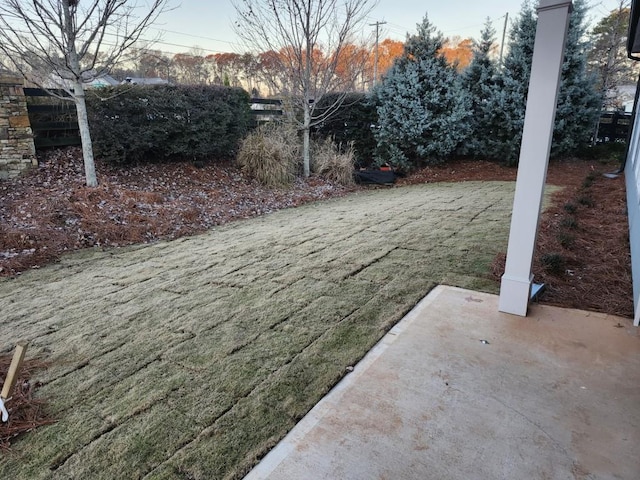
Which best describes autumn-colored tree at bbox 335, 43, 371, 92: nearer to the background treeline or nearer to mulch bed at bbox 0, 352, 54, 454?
the background treeline

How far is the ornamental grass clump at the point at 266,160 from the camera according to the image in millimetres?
7844

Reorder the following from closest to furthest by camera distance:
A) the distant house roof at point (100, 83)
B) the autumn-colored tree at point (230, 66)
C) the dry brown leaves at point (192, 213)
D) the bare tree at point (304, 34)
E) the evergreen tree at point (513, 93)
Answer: the dry brown leaves at point (192, 213) → the distant house roof at point (100, 83) → the bare tree at point (304, 34) → the evergreen tree at point (513, 93) → the autumn-colored tree at point (230, 66)

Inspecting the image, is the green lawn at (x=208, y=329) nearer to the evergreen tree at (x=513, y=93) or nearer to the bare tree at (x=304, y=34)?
the bare tree at (x=304, y=34)

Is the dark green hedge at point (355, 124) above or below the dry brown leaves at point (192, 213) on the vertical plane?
above

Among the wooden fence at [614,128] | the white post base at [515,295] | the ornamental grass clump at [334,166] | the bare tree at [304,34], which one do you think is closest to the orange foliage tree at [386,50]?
the wooden fence at [614,128]

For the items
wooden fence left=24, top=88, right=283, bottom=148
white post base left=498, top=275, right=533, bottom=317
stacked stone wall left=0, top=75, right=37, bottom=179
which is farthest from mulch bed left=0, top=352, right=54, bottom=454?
wooden fence left=24, top=88, right=283, bottom=148

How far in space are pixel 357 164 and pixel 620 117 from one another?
23.5ft

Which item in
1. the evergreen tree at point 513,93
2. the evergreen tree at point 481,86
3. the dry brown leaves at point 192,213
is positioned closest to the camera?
the dry brown leaves at point 192,213

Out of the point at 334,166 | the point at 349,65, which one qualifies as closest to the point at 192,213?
the point at 334,166

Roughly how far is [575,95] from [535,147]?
8402 mm

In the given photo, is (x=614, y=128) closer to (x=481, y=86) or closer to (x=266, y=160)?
(x=481, y=86)

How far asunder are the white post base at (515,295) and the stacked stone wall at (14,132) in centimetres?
685

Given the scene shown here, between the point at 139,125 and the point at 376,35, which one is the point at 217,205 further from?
the point at 376,35

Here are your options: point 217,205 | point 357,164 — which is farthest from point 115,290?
point 357,164
